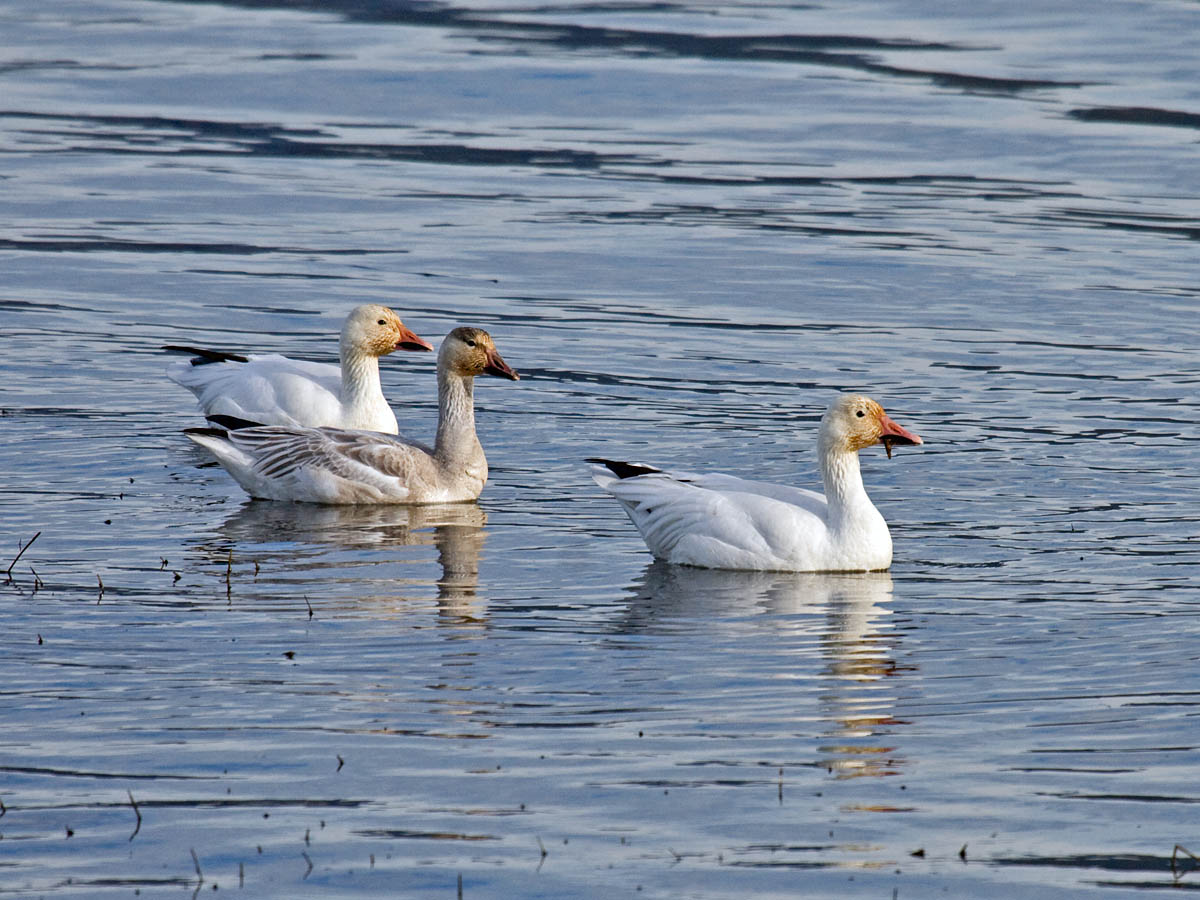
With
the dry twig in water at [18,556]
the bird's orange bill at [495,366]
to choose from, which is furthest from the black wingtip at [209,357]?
the dry twig in water at [18,556]

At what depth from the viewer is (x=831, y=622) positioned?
34.4 feet

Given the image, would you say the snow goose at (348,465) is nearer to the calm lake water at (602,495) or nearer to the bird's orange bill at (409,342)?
the calm lake water at (602,495)

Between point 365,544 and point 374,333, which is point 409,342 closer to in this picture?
point 374,333

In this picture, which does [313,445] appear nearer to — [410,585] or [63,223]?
[410,585]

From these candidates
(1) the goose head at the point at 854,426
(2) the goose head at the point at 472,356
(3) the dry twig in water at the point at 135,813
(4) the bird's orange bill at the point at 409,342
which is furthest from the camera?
(4) the bird's orange bill at the point at 409,342

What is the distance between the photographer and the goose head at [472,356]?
14047 mm

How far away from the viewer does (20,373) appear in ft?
53.5

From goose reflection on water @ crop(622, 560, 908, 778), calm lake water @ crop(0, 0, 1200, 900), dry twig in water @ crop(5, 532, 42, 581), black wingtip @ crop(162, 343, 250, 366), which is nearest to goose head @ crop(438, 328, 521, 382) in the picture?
calm lake water @ crop(0, 0, 1200, 900)

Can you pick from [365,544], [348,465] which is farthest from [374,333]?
[365,544]

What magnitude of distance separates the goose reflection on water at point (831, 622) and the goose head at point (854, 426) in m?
0.83

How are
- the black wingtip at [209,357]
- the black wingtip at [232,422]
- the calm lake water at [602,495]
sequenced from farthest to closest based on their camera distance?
the black wingtip at [209,357] → the black wingtip at [232,422] → the calm lake water at [602,495]

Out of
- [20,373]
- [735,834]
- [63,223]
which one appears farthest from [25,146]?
[735,834]

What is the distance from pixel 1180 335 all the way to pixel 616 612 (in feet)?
28.6

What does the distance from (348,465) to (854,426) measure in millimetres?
3535
